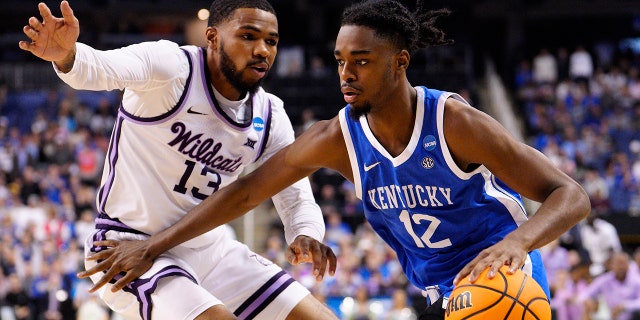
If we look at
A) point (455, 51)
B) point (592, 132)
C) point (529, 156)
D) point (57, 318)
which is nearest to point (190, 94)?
point (529, 156)

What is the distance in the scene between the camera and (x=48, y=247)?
1313 centimetres

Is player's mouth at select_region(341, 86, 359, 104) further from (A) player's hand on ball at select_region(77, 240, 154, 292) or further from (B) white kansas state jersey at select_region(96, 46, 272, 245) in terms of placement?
(A) player's hand on ball at select_region(77, 240, 154, 292)

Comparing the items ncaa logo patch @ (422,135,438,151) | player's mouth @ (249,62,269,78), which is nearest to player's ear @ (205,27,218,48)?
player's mouth @ (249,62,269,78)

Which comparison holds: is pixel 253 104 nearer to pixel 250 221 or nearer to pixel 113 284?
pixel 113 284

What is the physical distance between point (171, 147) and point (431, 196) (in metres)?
1.47

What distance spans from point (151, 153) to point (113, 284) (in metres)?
0.72

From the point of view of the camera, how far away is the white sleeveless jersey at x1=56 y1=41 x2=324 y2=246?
4656 mm

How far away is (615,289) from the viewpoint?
34.8 ft

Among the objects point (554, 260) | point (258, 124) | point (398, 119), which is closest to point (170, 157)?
point (258, 124)

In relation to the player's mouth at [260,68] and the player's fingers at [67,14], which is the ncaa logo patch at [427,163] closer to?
the player's mouth at [260,68]

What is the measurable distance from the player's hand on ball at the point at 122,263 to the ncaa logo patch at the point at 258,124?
91 centimetres

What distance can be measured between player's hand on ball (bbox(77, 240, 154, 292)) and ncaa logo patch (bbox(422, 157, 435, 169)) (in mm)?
1510

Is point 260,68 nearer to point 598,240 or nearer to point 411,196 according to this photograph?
point 411,196

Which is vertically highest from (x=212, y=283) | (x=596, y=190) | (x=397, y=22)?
(x=397, y=22)
